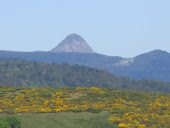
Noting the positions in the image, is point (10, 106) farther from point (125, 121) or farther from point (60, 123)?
point (125, 121)

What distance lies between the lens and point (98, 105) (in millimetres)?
42500

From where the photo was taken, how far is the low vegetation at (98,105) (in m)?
34.3

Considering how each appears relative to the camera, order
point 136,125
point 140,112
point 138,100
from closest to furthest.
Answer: point 136,125 → point 140,112 → point 138,100

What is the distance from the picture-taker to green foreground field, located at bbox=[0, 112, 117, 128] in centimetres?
3134

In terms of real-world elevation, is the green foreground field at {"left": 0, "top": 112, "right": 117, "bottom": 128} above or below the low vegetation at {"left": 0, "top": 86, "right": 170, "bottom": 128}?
below

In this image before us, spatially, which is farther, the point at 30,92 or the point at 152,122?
the point at 30,92

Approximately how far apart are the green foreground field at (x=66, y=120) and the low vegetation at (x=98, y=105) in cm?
77

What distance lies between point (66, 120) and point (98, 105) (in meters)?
9.81

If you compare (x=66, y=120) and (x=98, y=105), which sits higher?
(x=98, y=105)

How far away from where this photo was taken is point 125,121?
3347cm

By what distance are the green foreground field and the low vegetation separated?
2.52 feet

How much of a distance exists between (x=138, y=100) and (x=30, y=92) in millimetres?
18314

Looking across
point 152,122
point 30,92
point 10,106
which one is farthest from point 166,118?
point 30,92

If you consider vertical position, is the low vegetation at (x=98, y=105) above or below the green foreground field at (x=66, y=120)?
above
